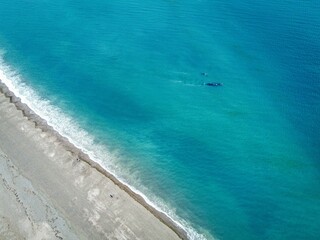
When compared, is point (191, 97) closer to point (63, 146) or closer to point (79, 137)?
point (79, 137)

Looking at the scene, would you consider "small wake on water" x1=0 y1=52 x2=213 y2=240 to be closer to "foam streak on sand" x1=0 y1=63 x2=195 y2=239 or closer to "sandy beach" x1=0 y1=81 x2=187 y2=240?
"foam streak on sand" x1=0 y1=63 x2=195 y2=239

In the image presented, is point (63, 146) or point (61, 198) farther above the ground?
point (63, 146)

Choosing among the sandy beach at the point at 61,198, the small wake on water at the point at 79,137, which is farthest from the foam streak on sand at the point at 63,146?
the sandy beach at the point at 61,198

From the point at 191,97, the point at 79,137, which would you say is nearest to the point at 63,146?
the point at 79,137

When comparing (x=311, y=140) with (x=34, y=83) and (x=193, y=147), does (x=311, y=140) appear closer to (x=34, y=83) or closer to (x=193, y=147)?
(x=193, y=147)

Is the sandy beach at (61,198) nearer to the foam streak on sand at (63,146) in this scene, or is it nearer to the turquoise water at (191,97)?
the foam streak on sand at (63,146)

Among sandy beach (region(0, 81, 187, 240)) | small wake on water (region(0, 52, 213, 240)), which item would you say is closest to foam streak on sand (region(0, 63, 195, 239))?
small wake on water (region(0, 52, 213, 240))

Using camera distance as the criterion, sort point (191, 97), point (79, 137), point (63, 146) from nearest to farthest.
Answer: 1. point (63, 146)
2. point (79, 137)
3. point (191, 97)
